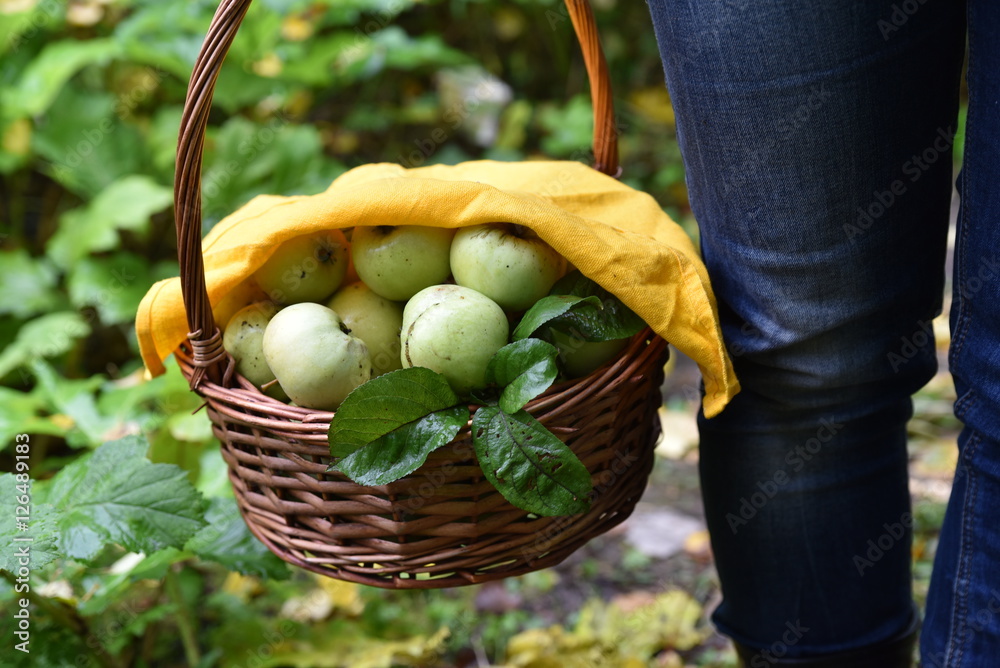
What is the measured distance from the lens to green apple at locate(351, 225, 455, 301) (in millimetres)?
1033

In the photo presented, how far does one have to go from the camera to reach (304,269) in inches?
42.5

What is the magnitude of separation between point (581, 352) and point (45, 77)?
2142 millimetres

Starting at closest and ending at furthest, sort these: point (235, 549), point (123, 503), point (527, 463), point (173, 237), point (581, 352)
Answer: point (527, 463)
point (581, 352)
point (123, 503)
point (235, 549)
point (173, 237)

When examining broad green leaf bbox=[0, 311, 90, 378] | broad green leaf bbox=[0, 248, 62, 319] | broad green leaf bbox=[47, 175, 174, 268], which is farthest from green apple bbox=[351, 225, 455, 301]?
broad green leaf bbox=[0, 248, 62, 319]

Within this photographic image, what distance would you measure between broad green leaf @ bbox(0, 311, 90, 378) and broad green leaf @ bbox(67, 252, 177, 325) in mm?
178

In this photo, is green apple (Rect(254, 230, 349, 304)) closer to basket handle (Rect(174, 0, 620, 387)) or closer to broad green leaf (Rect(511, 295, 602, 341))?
basket handle (Rect(174, 0, 620, 387))

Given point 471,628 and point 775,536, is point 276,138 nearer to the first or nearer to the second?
point 471,628

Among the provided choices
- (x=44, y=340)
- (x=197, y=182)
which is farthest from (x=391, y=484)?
(x=44, y=340)

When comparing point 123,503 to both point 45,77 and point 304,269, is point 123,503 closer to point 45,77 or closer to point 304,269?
point 304,269

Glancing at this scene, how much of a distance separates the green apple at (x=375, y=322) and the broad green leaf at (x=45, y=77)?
5.94 ft

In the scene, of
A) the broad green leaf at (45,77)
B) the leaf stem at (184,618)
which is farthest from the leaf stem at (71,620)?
the broad green leaf at (45,77)

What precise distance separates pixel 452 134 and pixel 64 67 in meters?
1.66

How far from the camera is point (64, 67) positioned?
2.46m

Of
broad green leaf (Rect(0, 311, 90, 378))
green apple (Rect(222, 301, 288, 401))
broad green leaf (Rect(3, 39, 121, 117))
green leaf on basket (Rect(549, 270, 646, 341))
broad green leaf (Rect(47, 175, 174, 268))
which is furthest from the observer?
broad green leaf (Rect(3, 39, 121, 117))
